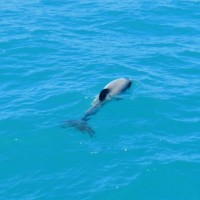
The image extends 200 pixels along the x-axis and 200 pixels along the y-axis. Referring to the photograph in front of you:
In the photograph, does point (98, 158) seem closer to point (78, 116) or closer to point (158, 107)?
point (78, 116)

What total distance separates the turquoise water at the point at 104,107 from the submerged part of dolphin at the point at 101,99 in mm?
240

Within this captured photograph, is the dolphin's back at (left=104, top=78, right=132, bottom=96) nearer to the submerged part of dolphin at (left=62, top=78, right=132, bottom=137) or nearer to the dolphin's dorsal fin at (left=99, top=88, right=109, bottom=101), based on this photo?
the submerged part of dolphin at (left=62, top=78, right=132, bottom=137)

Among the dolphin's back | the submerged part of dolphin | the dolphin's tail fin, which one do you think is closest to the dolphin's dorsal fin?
the submerged part of dolphin

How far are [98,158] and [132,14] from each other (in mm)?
14685

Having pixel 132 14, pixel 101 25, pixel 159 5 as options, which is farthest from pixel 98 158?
pixel 159 5

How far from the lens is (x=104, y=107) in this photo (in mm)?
18594

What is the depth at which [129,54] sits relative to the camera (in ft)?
76.6

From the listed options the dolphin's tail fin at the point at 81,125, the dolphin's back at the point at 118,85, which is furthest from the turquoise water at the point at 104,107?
the dolphin's back at the point at 118,85

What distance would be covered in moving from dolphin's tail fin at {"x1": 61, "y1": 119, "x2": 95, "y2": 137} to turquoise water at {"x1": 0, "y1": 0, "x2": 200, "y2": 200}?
0.19m

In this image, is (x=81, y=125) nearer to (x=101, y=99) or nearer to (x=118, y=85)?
(x=101, y=99)

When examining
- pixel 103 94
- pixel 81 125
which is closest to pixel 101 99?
pixel 103 94

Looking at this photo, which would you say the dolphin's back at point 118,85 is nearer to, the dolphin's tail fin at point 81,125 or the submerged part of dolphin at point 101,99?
the submerged part of dolphin at point 101,99

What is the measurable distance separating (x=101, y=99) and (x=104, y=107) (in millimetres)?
349

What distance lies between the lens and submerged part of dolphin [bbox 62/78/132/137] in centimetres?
1720
